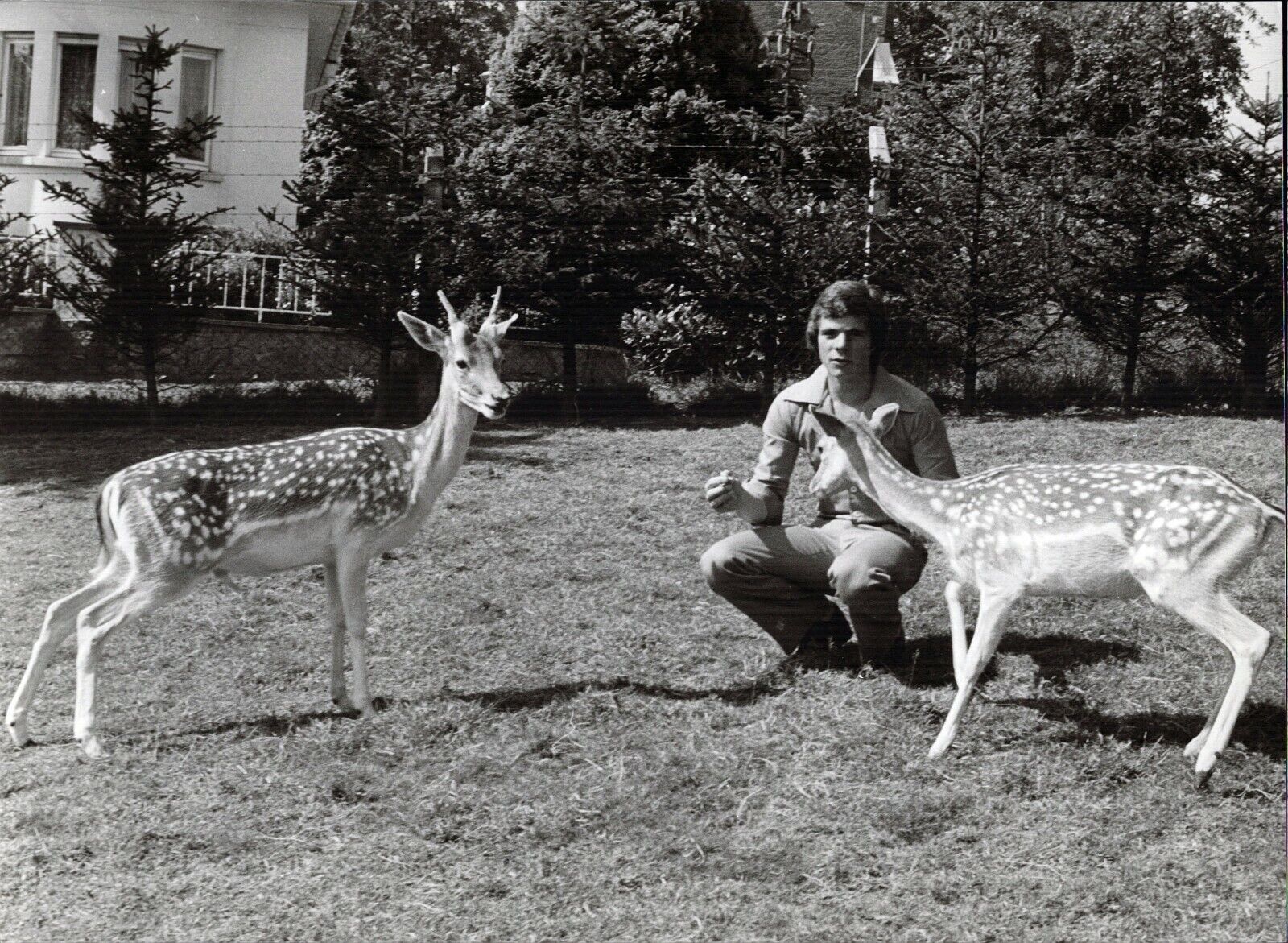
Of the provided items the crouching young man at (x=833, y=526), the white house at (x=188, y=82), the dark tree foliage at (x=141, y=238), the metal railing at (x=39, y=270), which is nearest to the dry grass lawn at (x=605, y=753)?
the crouching young man at (x=833, y=526)

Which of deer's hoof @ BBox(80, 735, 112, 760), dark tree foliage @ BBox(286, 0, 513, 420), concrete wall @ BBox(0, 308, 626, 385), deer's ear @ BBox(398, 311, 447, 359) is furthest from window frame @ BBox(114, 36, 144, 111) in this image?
deer's hoof @ BBox(80, 735, 112, 760)

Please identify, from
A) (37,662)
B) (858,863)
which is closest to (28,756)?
(37,662)

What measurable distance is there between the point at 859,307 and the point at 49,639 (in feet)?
6.01

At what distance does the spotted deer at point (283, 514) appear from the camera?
266 cm

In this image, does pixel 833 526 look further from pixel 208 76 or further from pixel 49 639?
pixel 208 76

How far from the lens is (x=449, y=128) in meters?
3.58

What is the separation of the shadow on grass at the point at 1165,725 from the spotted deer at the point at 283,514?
1391mm

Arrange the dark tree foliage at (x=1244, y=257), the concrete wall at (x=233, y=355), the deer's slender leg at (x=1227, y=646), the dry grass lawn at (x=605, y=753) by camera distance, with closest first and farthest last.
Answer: the dry grass lawn at (x=605, y=753), the deer's slender leg at (x=1227, y=646), the dark tree foliage at (x=1244, y=257), the concrete wall at (x=233, y=355)

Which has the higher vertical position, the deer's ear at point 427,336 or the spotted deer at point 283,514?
the deer's ear at point 427,336

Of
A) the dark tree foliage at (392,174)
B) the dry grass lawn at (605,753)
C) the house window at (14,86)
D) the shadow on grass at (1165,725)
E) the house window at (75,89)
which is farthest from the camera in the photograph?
the dark tree foliage at (392,174)

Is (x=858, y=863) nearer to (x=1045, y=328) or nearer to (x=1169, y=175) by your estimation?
(x=1045, y=328)

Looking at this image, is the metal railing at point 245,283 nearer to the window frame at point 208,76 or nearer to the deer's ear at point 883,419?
the window frame at point 208,76

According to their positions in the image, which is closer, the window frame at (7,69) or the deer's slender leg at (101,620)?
the deer's slender leg at (101,620)

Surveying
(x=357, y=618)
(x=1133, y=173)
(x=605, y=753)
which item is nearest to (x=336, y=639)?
(x=357, y=618)
